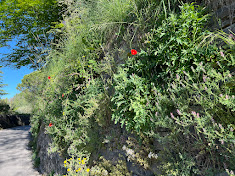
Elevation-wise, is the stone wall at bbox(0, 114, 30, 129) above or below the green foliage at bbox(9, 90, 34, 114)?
below

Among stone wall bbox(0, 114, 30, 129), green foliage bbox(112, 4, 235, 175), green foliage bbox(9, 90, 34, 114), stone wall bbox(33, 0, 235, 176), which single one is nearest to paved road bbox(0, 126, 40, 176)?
green foliage bbox(9, 90, 34, 114)

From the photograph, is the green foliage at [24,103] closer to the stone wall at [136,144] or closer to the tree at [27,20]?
the tree at [27,20]

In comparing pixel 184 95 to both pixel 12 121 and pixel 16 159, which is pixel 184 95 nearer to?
pixel 16 159

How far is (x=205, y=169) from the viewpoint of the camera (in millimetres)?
1407

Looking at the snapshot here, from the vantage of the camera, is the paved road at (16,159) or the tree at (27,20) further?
the tree at (27,20)

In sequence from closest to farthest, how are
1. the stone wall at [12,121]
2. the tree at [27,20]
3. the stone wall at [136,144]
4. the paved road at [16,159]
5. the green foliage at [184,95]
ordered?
the green foliage at [184,95]
the stone wall at [136,144]
the paved road at [16,159]
the tree at [27,20]
the stone wall at [12,121]

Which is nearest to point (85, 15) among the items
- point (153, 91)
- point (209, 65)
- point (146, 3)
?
point (146, 3)

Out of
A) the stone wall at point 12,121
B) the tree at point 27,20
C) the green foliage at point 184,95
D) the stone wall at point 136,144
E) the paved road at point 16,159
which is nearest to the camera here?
the green foliage at point 184,95

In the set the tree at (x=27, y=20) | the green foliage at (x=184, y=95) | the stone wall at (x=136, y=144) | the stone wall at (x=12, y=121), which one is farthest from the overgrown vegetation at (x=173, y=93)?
the stone wall at (x=12, y=121)

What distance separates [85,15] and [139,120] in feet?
12.1

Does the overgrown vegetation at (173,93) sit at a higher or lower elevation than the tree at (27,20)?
lower

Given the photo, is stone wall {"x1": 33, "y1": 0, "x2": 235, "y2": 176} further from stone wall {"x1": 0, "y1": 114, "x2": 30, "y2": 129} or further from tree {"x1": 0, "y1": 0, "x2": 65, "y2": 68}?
stone wall {"x1": 0, "y1": 114, "x2": 30, "y2": 129}

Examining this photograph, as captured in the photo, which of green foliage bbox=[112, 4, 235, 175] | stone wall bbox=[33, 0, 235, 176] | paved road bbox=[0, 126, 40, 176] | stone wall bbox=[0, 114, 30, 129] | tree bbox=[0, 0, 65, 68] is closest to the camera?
green foliage bbox=[112, 4, 235, 175]

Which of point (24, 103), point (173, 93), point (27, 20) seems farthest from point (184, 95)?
point (24, 103)
